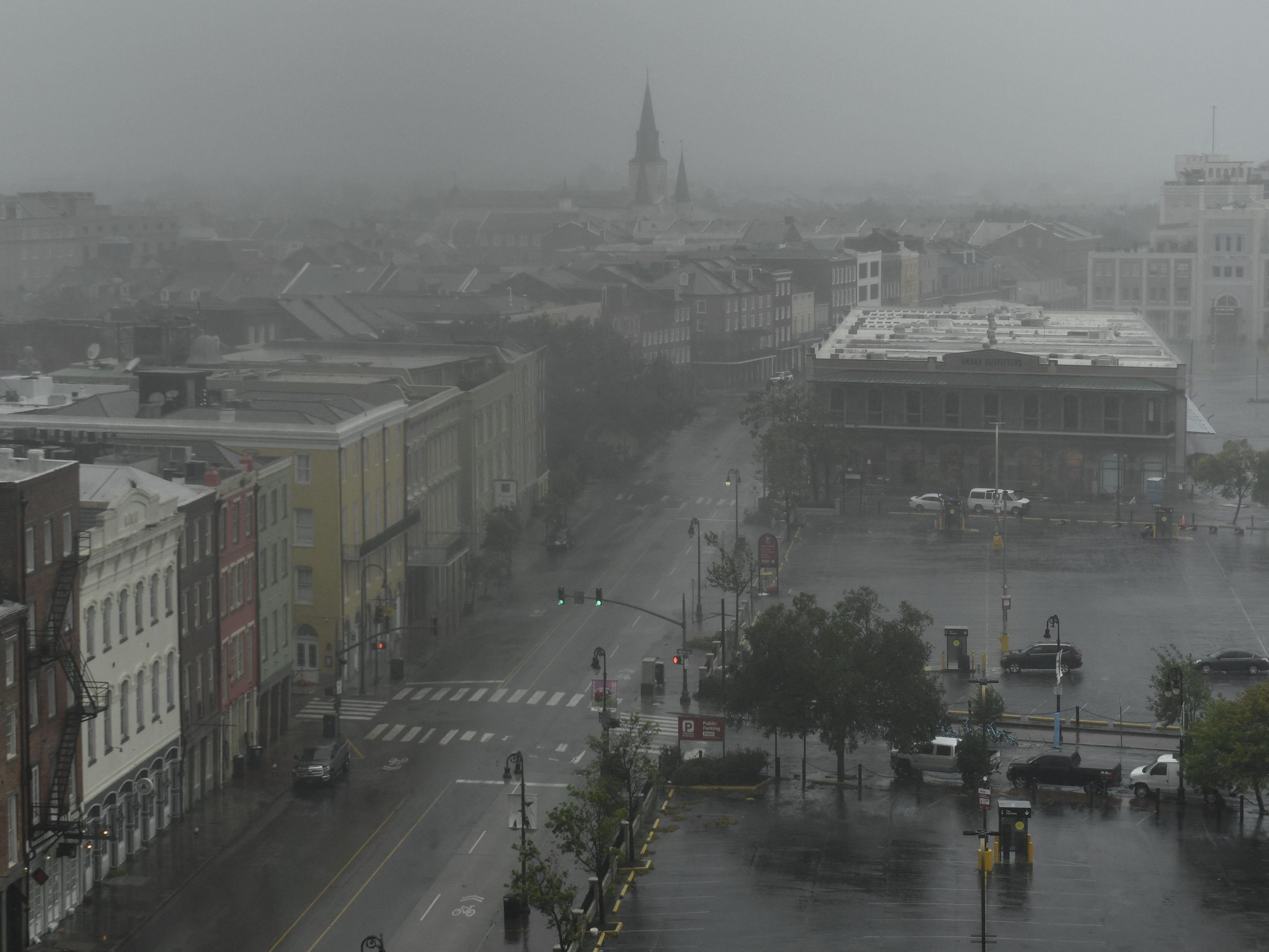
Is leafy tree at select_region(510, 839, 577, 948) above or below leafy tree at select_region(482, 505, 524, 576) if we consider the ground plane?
below

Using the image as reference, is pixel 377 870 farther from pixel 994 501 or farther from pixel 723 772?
pixel 994 501

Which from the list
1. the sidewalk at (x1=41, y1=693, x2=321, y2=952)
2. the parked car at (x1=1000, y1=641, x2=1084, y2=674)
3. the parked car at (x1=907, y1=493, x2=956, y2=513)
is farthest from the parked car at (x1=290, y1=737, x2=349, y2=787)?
the parked car at (x1=907, y1=493, x2=956, y2=513)

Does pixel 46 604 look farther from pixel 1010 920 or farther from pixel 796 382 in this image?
pixel 796 382

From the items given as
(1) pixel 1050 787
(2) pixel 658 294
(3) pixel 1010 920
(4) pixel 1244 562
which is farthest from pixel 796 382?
(3) pixel 1010 920

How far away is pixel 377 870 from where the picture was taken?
4591cm

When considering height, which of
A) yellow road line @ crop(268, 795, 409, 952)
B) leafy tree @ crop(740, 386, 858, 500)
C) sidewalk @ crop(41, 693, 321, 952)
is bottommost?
yellow road line @ crop(268, 795, 409, 952)

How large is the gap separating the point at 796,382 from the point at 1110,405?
174 feet

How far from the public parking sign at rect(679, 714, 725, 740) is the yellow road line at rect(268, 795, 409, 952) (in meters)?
8.01

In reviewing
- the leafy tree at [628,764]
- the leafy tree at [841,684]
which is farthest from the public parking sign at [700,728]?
the leafy tree at [628,764]

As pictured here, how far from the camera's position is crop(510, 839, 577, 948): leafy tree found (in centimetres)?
3844

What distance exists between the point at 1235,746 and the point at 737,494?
45.4 meters

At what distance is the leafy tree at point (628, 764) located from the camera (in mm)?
47812

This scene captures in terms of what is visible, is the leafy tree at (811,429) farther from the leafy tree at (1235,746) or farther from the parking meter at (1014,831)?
the parking meter at (1014,831)

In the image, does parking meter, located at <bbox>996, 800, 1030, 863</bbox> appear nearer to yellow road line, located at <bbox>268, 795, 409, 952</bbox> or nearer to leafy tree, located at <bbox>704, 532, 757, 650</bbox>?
yellow road line, located at <bbox>268, 795, 409, 952</bbox>
